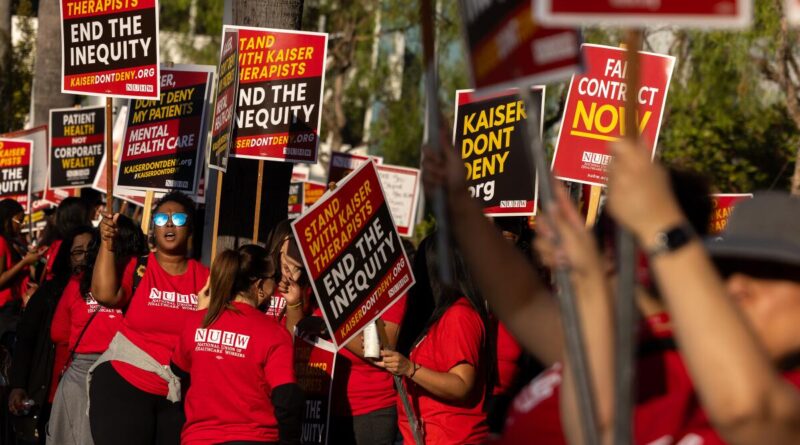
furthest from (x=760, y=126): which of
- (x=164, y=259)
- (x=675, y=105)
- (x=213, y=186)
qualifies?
(x=164, y=259)

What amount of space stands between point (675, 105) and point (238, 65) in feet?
54.7

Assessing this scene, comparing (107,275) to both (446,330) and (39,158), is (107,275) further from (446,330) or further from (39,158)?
(39,158)

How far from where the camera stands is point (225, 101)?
9094 millimetres

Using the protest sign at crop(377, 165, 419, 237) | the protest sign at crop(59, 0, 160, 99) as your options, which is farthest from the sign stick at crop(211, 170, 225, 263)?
the protest sign at crop(377, 165, 419, 237)

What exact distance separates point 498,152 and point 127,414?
9.65 feet

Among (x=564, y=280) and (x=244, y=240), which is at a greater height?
(x=564, y=280)

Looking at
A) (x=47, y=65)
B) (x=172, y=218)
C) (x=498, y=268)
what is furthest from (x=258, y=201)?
(x=47, y=65)

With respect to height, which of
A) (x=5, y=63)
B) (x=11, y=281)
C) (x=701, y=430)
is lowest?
(x=11, y=281)

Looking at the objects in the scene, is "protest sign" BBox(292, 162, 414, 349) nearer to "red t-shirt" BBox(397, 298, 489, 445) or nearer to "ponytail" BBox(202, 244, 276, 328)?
"ponytail" BBox(202, 244, 276, 328)

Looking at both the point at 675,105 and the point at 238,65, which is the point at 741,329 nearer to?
the point at 238,65

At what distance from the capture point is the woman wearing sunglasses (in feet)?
24.7

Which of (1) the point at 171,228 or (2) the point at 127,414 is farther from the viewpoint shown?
(1) the point at 171,228

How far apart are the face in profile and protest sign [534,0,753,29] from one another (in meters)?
5.60

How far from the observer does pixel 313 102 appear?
31.0 feet
